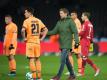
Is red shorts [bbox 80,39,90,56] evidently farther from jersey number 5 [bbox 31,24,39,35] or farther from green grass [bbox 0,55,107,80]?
jersey number 5 [bbox 31,24,39,35]

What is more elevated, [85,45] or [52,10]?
[52,10]

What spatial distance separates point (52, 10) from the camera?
38.7 m

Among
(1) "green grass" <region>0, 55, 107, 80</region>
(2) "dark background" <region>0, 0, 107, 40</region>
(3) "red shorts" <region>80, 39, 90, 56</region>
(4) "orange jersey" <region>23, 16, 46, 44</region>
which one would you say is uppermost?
(2) "dark background" <region>0, 0, 107, 40</region>

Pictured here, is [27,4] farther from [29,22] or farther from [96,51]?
[29,22]

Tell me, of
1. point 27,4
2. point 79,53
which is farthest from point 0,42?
point 79,53

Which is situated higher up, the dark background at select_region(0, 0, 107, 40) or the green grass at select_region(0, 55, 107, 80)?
the dark background at select_region(0, 0, 107, 40)

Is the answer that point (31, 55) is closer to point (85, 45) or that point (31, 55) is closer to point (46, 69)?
point (85, 45)

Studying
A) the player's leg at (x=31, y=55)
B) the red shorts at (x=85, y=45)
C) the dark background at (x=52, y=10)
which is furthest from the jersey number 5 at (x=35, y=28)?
the dark background at (x=52, y=10)

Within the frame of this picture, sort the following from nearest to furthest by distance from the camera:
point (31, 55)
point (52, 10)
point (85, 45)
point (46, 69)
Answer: point (31, 55) → point (85, 45) → point (46, 69) → point (52, 10)

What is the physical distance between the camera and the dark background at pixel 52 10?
125 ft

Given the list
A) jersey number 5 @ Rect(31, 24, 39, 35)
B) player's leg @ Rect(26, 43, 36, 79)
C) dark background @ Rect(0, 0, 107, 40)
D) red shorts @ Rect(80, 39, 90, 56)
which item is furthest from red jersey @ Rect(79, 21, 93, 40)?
dark background @ Rect(0, 0, 107, 40)

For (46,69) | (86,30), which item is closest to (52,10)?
(46,69)

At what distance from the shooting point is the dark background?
38.2 meters

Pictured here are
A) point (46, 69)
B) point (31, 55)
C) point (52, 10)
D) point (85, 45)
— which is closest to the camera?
point (31, 55)
